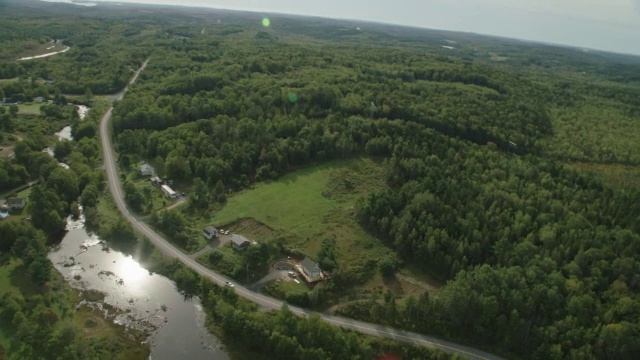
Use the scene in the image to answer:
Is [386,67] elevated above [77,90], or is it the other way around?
[386,67]

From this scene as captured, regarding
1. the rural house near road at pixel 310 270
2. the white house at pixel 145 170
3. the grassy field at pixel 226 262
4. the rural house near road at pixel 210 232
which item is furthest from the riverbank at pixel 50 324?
the white house at pixel 145 170

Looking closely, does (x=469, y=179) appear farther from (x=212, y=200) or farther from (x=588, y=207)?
(x=212, y=200)

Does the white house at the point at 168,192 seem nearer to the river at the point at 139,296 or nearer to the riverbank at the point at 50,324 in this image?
the river at the point at 139,296

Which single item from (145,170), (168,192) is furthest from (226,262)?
(145,170)

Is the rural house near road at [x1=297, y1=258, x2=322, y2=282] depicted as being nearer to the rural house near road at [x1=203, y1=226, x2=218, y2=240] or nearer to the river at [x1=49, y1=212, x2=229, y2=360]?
the river at [x1=49, y1=212, x2=229, y2=360]

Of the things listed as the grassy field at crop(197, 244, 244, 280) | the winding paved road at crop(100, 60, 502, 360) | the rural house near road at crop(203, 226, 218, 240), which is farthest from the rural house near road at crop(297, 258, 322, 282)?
the rural house near road at crop(203, 226, 218, 240)

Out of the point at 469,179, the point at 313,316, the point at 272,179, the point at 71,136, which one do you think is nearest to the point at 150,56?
the point at 71,136
